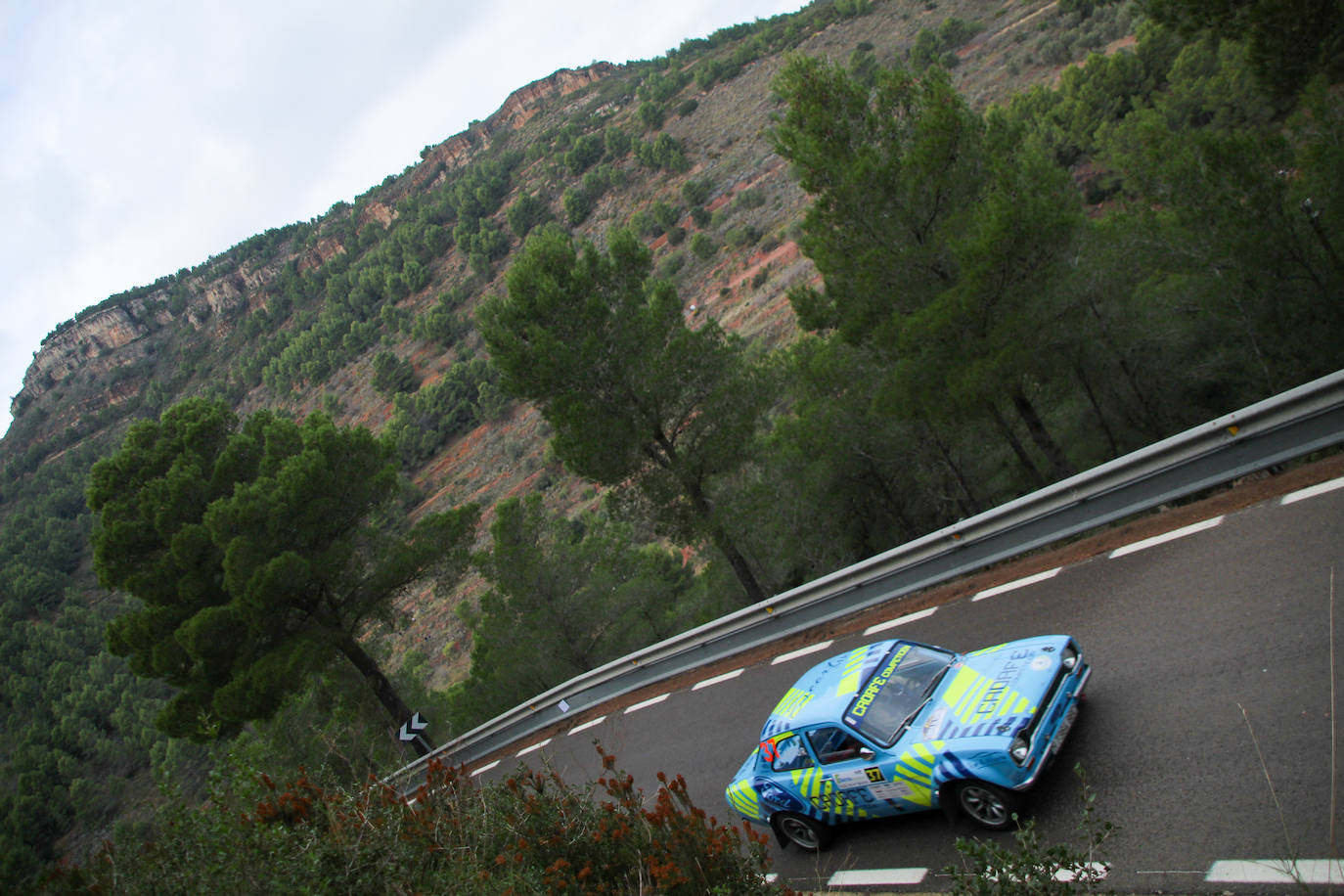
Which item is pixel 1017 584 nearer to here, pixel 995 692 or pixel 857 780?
pixel 995 692

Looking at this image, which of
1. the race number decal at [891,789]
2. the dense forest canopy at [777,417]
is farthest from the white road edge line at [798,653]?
the dense forest canopy at [777,417]

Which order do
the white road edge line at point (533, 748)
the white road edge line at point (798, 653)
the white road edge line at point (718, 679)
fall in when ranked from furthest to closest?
the white road edge line at point (533, 748) → the white road edge line at point (718, 679) → the white road edge line at point (798, 653)

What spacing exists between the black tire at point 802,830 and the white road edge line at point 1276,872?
2.86 meters

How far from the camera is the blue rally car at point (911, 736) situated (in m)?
5.52

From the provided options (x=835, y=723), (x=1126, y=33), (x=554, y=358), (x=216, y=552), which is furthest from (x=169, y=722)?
(x=1126, y=33)

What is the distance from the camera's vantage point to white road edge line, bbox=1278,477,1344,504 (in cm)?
706

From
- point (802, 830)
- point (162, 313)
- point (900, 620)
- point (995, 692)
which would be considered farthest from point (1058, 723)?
point (162, 313)

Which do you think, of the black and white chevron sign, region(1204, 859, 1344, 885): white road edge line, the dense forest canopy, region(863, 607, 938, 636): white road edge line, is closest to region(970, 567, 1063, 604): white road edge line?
region(863, 607, 938, 636): white road edge line

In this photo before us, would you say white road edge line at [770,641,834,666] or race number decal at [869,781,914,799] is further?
white road edge line at [770,641,834,666]

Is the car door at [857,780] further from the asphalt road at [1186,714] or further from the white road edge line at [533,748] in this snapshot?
the white road edge line at [533,748]

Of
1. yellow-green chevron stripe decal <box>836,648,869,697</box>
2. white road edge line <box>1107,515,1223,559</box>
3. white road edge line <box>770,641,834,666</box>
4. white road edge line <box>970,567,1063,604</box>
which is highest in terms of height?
yellow-green chevron stripe decal <box>836,648,869,697</box>

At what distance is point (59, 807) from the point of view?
25.0m

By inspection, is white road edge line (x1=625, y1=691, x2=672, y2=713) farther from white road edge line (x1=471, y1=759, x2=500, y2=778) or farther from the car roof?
the car roof

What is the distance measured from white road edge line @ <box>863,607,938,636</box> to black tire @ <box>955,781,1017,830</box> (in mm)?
3585
